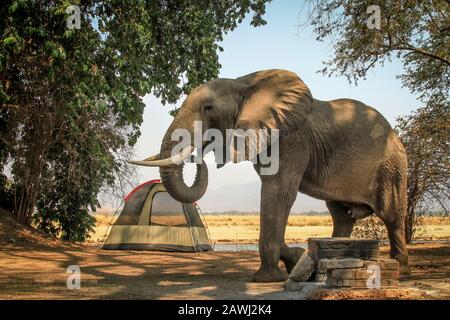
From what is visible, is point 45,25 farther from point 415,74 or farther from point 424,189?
point 424,189

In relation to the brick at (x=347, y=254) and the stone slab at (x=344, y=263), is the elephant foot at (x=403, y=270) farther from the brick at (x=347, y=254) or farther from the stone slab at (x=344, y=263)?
the stone slab at (x=344, y=263)

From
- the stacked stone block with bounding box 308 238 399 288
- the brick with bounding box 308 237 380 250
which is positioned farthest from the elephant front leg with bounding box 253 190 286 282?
the brick with bounding box 308 237 380 250

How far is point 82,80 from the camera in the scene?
1298 cm

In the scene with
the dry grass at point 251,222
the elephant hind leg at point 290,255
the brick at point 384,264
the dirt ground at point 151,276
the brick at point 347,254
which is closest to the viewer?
the brick at point 384,264

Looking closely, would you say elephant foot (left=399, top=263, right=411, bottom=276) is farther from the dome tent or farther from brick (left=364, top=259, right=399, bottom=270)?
the dome tent

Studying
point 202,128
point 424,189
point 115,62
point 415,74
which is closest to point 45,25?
point 115,62

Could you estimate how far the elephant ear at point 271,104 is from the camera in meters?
9.15

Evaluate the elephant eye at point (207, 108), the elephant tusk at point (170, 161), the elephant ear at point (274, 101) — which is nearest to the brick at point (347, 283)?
the elephant ear at point (274, 101)

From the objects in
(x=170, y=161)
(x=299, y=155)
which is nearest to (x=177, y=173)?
(x=170, y=161)

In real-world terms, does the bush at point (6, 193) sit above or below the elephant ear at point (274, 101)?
below

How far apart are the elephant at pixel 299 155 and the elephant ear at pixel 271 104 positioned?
2cm

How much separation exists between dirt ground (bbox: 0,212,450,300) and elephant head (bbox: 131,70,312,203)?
168cm

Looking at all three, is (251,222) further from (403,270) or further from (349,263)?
(349,263)
